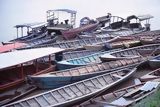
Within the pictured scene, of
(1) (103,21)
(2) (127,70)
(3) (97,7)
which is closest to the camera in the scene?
(2) (127,70)

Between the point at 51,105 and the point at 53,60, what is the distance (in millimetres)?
4746

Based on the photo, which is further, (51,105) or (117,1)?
(117,1)

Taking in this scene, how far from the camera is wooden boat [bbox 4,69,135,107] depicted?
9453mm

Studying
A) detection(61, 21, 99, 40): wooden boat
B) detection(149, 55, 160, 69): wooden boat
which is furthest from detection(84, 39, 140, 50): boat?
detection(61, 21, 99, 40): wooden boat

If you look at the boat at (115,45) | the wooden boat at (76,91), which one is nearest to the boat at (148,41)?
the boat at (115,45)

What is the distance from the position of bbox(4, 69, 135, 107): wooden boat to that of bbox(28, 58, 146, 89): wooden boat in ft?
1.92

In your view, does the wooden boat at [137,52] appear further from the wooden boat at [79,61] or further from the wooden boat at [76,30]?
the wooden boat at [76,30]

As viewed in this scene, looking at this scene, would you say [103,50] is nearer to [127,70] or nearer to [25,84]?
[127,70]

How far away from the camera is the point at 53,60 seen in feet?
45.6

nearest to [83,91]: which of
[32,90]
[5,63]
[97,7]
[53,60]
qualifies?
[32,90]

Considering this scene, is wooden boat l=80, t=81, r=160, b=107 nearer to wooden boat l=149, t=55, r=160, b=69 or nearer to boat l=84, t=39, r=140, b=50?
wooden boat l=149, t=55, r=160, b=69

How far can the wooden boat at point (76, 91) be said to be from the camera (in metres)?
9.45

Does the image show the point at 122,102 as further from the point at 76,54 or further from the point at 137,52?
the point at 137,52

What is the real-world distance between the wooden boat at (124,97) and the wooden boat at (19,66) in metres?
3.00
